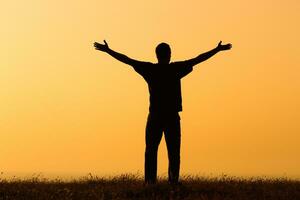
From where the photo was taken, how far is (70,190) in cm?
1769

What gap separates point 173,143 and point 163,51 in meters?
2.29

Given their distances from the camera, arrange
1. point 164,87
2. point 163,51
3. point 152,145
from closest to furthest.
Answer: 1. point 163,51
2. point 164,87
3. point 152,145

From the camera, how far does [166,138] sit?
18.1m

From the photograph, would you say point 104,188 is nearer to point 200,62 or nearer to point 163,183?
point 163,183

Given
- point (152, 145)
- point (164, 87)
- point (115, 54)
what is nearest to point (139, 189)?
point (152, 145)

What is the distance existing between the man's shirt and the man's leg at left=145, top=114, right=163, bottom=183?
32 centimetres

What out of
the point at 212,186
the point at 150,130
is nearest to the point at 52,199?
the point at 150,130

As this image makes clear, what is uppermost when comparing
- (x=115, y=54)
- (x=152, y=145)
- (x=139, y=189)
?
(x=115, y=54)

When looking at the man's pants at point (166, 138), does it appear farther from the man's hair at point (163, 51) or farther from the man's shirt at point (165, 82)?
the man's hair at point (163, 51)

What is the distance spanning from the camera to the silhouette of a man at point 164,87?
58.2ft

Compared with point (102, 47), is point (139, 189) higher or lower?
lower

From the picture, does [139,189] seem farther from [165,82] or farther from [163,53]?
[163,53]

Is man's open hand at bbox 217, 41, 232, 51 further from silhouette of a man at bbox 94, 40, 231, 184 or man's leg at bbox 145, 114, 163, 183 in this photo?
man's leg at bbox 145, 114, 163, 183

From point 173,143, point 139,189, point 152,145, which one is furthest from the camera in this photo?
point 152,145
